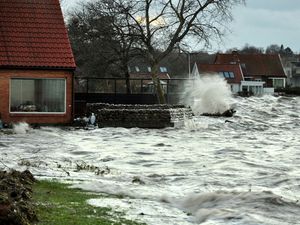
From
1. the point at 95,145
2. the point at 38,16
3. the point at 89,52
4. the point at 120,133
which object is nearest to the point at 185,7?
the point at 89,52

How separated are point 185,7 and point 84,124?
14099 millimetres

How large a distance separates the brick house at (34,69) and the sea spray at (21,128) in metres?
1.17

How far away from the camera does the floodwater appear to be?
1031cm

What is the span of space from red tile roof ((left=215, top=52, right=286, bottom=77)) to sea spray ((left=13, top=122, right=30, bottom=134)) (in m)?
81.9

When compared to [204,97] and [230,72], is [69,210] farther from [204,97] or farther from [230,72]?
[230,72]

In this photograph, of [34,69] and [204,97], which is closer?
[34,69]

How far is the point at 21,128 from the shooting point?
27688 mm

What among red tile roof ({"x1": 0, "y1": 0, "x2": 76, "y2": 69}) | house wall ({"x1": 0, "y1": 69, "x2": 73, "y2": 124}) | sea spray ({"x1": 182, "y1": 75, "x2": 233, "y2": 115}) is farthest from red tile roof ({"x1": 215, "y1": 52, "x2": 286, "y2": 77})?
house wall ({"x1": 0, "y1": 69, "x2": 73, "y2": 124})

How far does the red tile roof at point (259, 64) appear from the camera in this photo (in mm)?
108363

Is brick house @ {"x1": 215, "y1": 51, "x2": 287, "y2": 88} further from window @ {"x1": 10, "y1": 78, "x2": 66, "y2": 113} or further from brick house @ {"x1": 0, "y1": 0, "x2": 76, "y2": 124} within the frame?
window @ {"x1": 10, "y1": 78, "x2": 66, "y2": 113}

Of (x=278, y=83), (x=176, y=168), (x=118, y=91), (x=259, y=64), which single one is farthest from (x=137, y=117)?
(x=259, y=64)

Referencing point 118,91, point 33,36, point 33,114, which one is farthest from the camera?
point 118,91

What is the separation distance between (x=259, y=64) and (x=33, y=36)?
3251 inches

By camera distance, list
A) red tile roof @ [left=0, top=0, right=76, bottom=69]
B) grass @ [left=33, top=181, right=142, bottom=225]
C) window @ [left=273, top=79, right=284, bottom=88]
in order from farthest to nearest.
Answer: window @ [left=273, top=79, right=284, bottom=88], red tile roof @ [left=0, top=0, right=76, bottom=69], grass @ [left=33, top=181, right=142, bottom=225]
